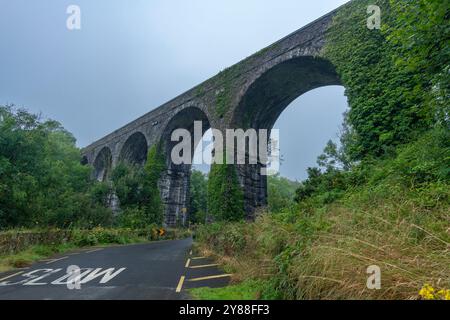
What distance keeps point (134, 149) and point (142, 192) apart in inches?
323

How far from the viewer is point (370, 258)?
3555 millimetres

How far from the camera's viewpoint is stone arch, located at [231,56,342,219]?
14.8 metres

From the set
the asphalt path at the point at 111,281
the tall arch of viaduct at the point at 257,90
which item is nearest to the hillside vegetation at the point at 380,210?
the asphalt path at the point at 111,281

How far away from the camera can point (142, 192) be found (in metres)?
24.3

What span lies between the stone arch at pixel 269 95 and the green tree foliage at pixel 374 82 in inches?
77.1

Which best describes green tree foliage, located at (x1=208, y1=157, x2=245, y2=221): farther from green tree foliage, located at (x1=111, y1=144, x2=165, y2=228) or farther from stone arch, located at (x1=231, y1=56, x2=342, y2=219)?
green tree foliage, located at (x1=111, y1=144, x2=165, y2=228)

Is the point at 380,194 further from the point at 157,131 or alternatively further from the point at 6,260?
the point at 157,131

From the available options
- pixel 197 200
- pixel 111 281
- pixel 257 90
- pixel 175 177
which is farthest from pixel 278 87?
pixel 197 200

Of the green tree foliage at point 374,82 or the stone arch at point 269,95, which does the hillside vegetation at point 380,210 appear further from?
the stone arch at point 269,95

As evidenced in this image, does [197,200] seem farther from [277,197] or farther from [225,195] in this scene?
[225,195]

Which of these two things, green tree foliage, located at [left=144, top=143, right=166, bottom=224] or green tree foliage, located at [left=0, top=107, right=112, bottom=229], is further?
green tree foliage, located at [left=144, top=143, right=166, bottom=224]

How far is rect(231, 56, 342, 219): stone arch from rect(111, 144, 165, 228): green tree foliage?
10.4 meters

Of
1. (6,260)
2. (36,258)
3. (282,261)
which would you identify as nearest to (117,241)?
(36,258)

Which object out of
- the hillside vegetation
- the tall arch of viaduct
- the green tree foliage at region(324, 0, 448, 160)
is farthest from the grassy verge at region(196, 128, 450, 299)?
the tall arch of viaduct
